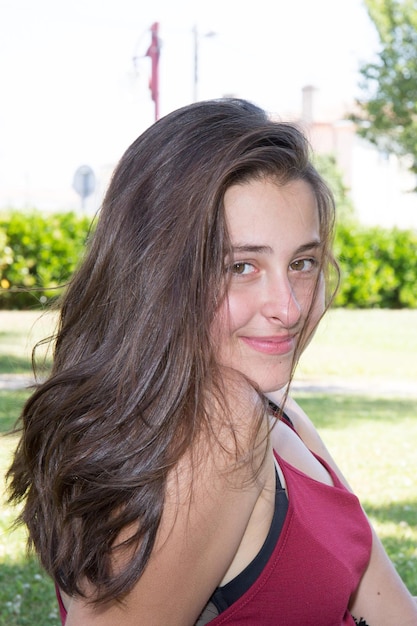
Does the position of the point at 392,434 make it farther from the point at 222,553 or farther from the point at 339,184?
the point at 339,184

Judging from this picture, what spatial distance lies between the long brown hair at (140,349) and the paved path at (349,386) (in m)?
8.75

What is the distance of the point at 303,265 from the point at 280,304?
0.13 meters

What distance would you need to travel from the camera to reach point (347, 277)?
2194cm

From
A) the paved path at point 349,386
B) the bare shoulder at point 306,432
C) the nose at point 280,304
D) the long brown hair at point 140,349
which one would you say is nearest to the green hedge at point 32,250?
the paved path at point 349,386

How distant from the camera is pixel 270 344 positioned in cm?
163

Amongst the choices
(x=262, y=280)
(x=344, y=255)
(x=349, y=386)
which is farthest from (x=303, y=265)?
(x=344, y=255)

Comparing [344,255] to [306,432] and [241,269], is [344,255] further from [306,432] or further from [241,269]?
[241,269]

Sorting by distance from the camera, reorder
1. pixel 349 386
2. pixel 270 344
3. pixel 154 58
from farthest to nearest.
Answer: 1. pixel 349 386
2. pixel 154 58
3. pixel 270 344

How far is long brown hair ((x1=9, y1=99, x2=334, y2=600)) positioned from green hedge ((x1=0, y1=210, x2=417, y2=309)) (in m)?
16.9

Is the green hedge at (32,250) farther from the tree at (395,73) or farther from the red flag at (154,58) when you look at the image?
the tree at (395,73)

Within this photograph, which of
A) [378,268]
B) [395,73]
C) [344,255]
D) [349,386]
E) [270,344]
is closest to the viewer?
[270,344]

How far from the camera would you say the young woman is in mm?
1470

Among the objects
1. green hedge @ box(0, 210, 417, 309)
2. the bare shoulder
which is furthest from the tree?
the bare shoulder

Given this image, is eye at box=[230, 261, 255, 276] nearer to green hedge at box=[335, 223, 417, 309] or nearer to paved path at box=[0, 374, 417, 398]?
paved path at box=[0, 374, 417, 398]
